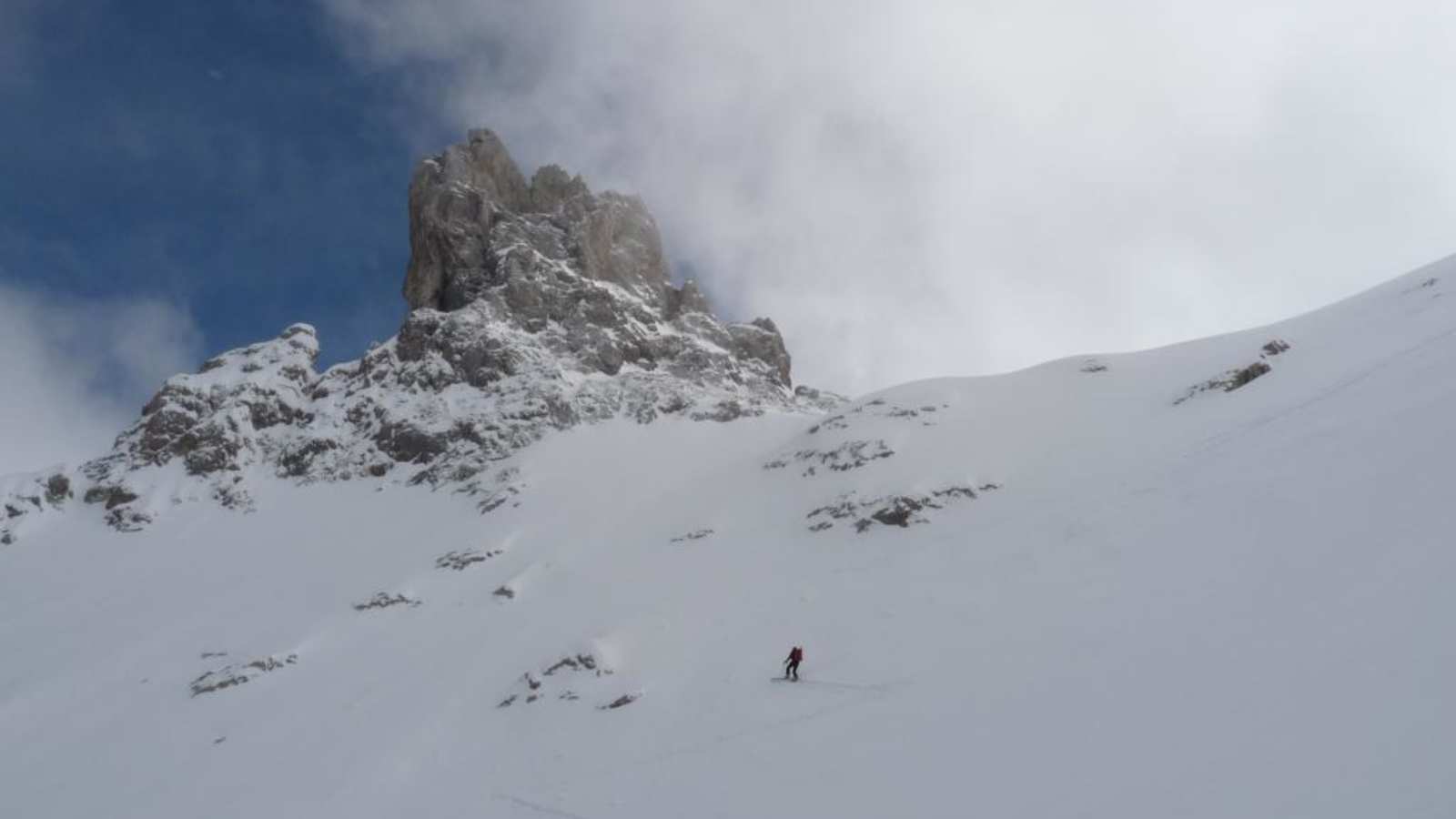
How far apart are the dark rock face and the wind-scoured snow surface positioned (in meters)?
7.44

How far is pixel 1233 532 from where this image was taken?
24.8 m

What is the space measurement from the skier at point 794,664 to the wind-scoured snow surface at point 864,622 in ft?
1.20

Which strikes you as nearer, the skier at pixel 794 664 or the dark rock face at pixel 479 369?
the skier at pixel 794 664

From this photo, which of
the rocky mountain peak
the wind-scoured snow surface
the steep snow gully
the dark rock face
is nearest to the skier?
the wind-scoured snow surface

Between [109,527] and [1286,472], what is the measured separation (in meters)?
77.8

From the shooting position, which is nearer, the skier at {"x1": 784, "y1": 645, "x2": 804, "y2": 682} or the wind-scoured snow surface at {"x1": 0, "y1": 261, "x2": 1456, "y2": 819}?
the wind-scoured snow surface at {"x1": 0, "y1": 261, "x2": 1456, "y2": 819}

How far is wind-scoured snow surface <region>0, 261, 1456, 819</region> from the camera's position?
15.9m

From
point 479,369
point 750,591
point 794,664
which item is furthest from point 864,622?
point 479,369

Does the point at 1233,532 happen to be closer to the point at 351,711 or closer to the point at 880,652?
the point at 880,652

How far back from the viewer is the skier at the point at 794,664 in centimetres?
2636

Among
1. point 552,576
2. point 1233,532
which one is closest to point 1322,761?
point 1233,532

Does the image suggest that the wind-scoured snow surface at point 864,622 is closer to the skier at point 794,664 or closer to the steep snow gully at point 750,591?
the steep snow gully at point 750,591

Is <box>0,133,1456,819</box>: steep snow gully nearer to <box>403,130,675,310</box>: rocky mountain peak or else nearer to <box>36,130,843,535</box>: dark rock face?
<box>36,130,843,535</box>: dark rock face

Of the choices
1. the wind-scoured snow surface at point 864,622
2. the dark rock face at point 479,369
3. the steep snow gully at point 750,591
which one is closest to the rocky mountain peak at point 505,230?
the dark rock face at point 479,369
